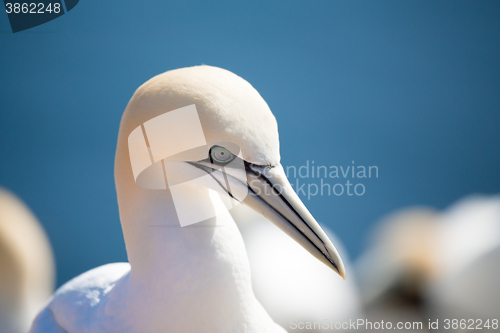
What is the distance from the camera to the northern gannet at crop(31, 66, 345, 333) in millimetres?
668

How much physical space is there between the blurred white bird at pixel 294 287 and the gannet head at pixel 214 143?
76cm

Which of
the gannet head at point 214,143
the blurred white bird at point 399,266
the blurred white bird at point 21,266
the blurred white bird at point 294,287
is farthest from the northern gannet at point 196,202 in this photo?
the blurred white bird at point 21,266

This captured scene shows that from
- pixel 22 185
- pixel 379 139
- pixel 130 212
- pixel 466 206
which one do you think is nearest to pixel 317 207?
pixel 379 139

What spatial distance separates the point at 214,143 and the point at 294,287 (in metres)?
0.95

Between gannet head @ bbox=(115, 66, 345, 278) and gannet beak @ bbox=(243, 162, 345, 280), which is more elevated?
gannet head @ bbox=(115, 66, 345, 278)

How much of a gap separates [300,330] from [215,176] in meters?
0.95

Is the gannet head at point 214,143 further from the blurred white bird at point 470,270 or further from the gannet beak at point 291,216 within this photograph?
the blurred white bird at point 470,270

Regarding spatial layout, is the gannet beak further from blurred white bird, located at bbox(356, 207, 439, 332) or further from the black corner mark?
the black corner mark

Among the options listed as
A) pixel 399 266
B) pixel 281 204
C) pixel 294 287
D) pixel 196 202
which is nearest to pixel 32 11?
pixel 196 202

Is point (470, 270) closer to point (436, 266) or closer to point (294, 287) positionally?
point (436, 266)

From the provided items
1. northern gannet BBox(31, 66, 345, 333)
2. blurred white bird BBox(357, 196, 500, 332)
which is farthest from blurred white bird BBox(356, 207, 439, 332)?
northern gannet BBox(31, 66, 345, 333)

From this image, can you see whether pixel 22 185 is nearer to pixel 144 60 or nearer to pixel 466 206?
pixel 144 60

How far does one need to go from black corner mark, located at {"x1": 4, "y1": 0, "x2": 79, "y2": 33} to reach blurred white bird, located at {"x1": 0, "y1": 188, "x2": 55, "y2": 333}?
76 cm

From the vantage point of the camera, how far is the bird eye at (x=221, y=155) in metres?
0.69
